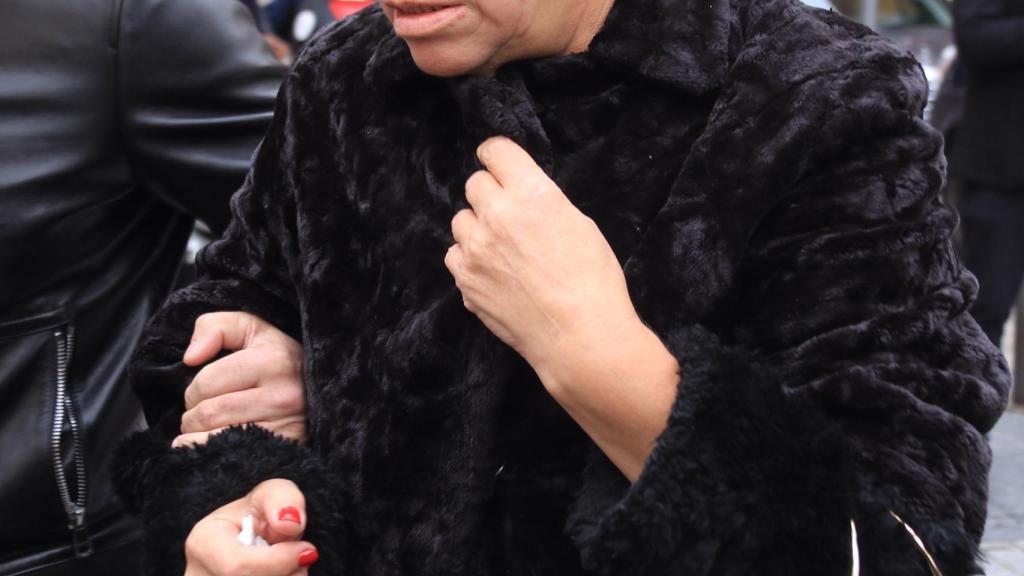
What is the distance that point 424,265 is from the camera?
5.41ft

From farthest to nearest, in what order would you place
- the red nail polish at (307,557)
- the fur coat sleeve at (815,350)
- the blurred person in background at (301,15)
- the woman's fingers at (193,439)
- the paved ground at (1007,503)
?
the blurred person in background at (301,15)
the paved ground at (1007,503)
the woman's fingers at (193,439)
the red nail polish at (307,557)
the fur coat sleeve at (815,350)

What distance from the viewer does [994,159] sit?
14.5 ft

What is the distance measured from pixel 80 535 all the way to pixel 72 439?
151 mm

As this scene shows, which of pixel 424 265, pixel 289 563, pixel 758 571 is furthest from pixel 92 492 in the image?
pixel 758 571

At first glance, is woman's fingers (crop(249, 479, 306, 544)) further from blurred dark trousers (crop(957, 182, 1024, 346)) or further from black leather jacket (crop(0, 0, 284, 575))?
blurred dark trousers (crop(957, 182, 1024, 346))

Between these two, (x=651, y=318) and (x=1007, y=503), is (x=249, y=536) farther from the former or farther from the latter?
(x=1007, y=503)

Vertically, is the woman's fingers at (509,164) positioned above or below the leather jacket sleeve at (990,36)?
above

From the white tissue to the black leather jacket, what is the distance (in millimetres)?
465

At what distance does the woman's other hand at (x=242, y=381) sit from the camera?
178cm

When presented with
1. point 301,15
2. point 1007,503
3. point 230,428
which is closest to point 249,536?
point 230,428

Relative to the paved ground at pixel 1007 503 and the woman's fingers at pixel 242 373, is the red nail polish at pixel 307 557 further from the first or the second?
the paved ground at pixel 1007 503

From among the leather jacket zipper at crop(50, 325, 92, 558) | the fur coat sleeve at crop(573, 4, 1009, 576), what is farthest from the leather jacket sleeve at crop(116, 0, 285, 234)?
the fur coat sleeve at crop(573, 4, 1009, 576)

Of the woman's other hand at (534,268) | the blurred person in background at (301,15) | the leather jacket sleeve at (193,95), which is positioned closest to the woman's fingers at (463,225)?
the woman's other hand at (534,268)

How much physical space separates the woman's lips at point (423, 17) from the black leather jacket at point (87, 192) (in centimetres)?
55
